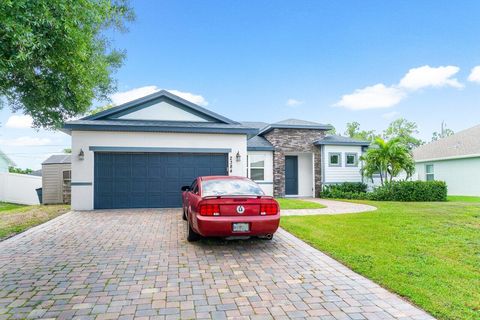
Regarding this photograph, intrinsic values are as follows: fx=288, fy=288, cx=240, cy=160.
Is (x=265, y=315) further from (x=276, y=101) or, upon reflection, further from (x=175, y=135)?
(x=276, y=101)

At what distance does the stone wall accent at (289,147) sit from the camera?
56.2 ft

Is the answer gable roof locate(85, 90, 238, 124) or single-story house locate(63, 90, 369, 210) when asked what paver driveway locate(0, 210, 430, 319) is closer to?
single-story house locate(63, 90, 369, 210)

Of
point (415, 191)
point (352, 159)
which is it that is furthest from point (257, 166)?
point (415, 191)

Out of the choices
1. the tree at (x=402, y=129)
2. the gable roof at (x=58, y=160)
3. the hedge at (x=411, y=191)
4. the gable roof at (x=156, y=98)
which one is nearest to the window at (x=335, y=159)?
the hedge at (x=411, y=191)

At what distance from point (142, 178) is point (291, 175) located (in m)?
9.45

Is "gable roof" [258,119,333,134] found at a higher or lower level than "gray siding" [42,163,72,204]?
higher

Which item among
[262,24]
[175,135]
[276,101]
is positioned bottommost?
[175,135]

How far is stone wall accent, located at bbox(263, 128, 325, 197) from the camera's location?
17125 mm

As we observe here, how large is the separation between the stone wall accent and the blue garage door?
574 cm

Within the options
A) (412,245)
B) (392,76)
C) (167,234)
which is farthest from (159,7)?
(392,76)

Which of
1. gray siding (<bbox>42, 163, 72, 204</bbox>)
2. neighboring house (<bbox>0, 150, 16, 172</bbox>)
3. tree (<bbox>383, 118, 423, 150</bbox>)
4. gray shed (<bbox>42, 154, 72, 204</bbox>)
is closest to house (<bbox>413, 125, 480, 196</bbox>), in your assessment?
tree (<bbox>383, 118, 423, 150</bbox>)

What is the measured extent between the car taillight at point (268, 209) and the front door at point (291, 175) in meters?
12.1

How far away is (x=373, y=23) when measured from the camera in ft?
47.6

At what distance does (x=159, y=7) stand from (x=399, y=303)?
1591 cm
